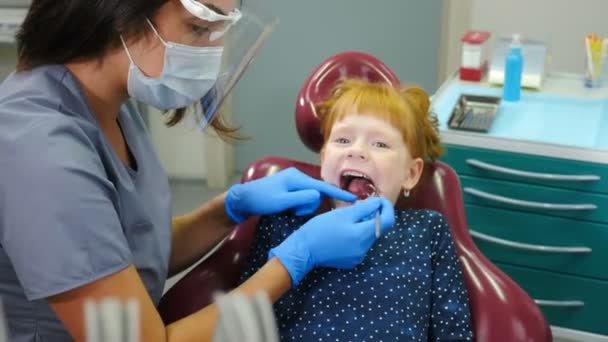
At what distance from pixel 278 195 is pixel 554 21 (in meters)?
1.46

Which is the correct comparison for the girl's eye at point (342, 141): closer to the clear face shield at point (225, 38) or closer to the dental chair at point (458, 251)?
the dental chair at point (458, 251)

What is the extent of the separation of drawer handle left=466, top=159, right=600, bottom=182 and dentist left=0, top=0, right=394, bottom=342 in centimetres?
70

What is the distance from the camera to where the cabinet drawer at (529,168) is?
1.90 m

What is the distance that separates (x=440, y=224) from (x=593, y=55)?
107 centimetres

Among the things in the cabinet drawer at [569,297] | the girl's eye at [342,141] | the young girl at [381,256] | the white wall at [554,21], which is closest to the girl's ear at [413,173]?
the young girl at [381,256]

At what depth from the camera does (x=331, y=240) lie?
1317 millimetres

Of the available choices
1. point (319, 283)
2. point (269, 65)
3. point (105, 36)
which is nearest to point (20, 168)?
point (105, 36)

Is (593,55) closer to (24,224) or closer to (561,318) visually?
(561,318)

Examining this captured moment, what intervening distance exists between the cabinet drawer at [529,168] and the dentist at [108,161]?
0.70 m

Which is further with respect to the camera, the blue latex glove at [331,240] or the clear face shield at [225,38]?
the blue latex glove at [331,240]

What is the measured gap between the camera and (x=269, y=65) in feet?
10.7

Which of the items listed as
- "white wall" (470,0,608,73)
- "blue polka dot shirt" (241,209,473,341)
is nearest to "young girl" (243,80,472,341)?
"blue polka dot shirt" (241,209,473,341)

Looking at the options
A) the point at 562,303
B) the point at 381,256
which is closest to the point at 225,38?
the point at 381,256

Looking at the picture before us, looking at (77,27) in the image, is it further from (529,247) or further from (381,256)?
(529,247)
